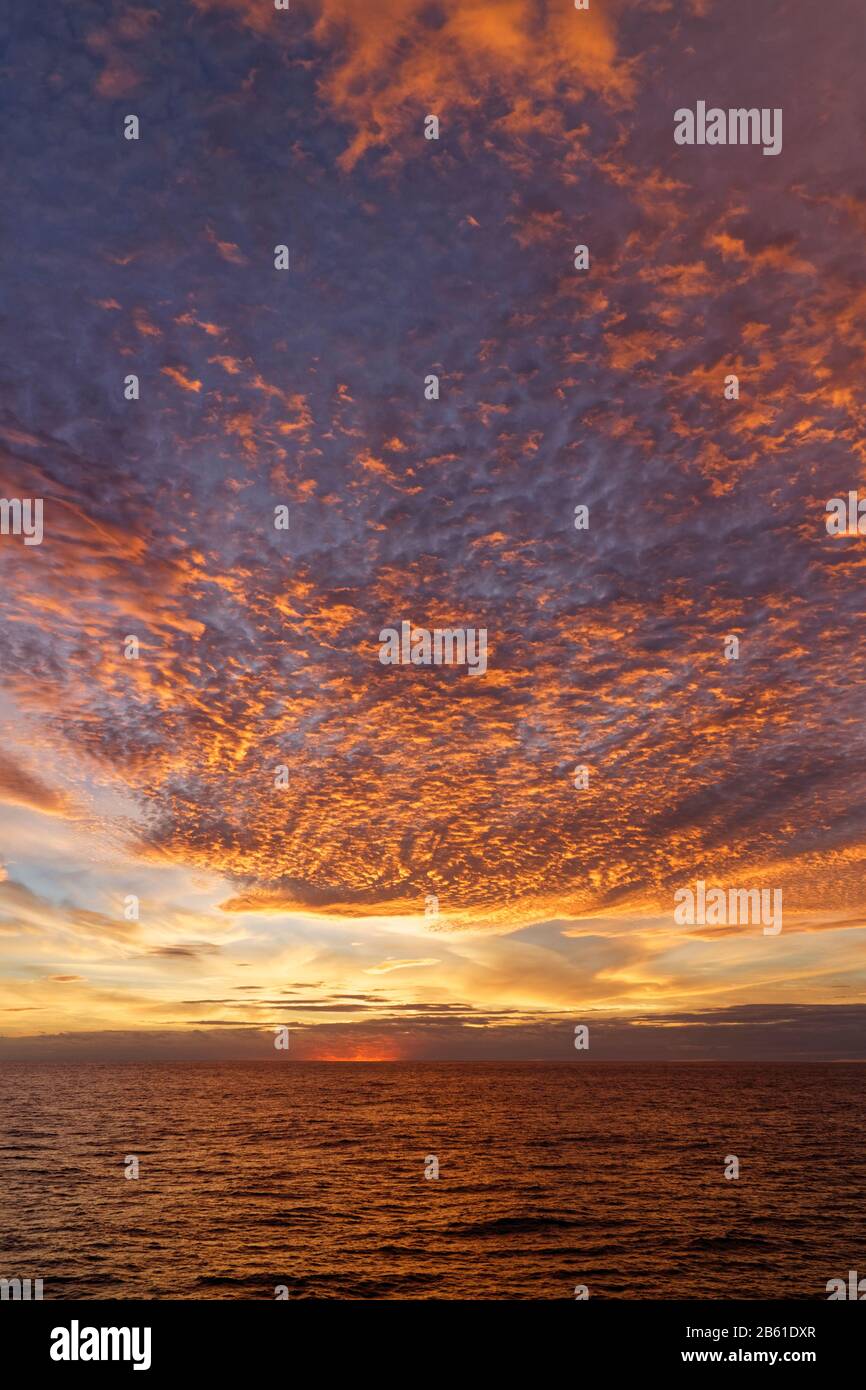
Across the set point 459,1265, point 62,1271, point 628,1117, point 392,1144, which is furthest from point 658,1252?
point 628,1117

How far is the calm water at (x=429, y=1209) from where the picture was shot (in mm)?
29906

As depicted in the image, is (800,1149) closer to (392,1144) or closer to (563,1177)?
(563,1177)

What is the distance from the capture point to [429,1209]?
1654 inches

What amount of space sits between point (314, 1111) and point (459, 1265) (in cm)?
7932

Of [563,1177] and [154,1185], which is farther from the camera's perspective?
[563,1177]

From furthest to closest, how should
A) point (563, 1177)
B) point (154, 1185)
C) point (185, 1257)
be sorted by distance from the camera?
point (563, 1177), point (154, 1185), point (185, 1257)

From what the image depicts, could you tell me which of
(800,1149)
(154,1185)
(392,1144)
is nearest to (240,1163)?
(154,1185)

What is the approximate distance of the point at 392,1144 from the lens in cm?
6844

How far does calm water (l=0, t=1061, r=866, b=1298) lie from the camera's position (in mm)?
29906

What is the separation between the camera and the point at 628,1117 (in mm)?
91375
